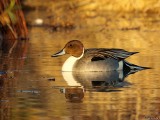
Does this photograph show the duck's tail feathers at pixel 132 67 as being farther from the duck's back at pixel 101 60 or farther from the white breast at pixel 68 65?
the white breast at pixel 68 65

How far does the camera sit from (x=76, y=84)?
10.5 m

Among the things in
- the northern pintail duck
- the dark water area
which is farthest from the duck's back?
the dark water area

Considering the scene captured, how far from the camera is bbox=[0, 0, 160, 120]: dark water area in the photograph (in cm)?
826

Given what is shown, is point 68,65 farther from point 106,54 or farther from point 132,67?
point 132,67

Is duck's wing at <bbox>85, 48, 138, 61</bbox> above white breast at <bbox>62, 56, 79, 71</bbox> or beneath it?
above

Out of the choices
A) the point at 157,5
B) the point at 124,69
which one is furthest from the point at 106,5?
the point at 124,69

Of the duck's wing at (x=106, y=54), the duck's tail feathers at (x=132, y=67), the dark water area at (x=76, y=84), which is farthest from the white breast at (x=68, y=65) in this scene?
the duck's tail feathers at (x=132, y=67)

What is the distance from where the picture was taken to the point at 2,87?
33.4 ft

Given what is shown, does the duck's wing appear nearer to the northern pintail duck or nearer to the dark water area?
the northern pintail duck

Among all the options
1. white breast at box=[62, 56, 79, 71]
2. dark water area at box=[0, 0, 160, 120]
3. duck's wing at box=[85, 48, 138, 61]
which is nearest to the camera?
dark water area at box=[0, 0, 160, 120]

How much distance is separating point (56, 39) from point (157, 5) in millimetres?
6343

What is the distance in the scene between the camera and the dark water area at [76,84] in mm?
8258

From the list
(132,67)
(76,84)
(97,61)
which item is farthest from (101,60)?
(76,84)

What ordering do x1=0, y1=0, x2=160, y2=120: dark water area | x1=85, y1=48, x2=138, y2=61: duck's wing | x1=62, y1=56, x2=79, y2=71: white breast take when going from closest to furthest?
1. x1=0, y1=0, x2=160, y2=120: dark water area
2. x1=62, y1=56, x2=79, y2=71: white breast
3. x1=85, y1=48, x2=138, y2=61: duck's wing
